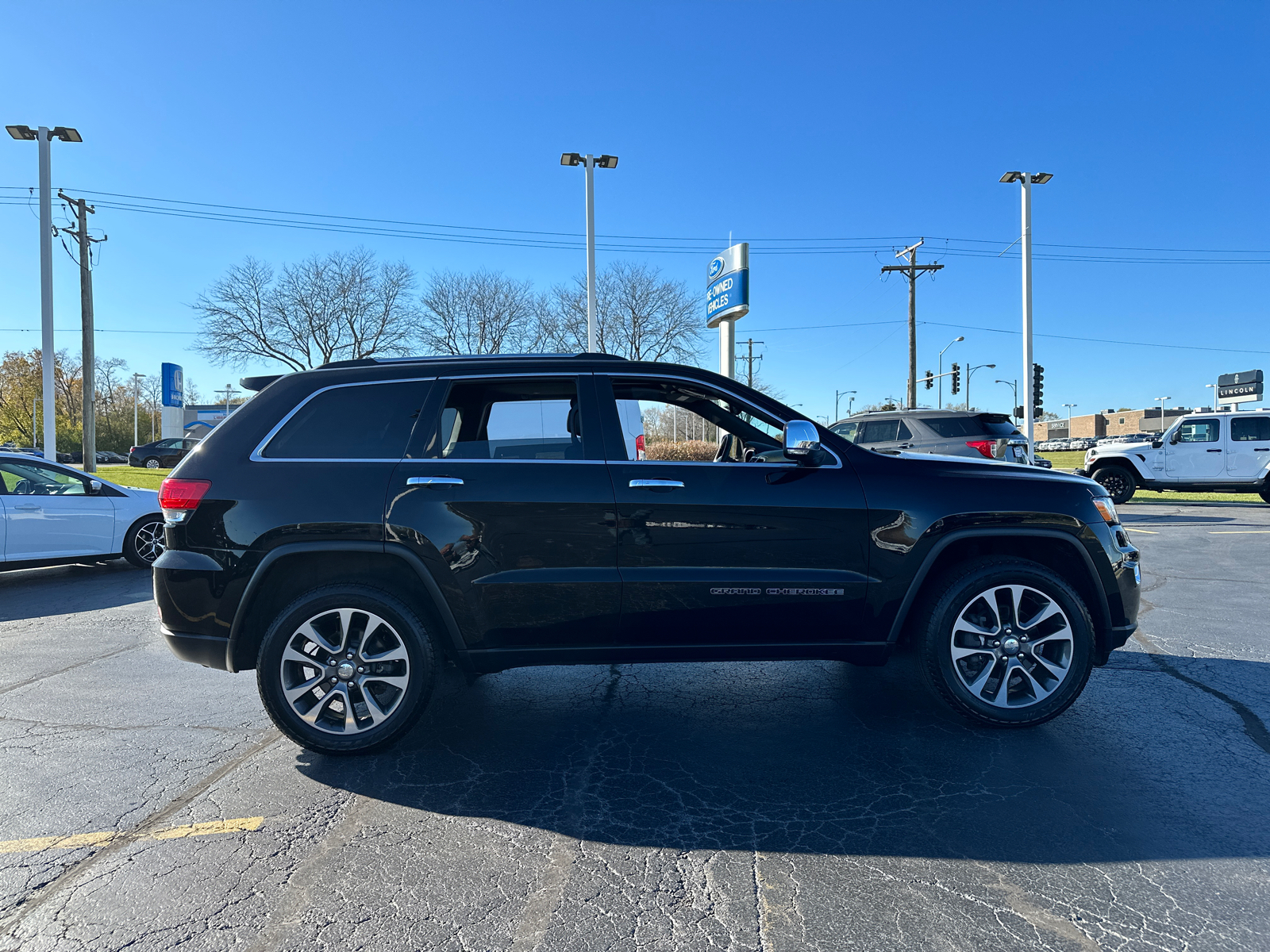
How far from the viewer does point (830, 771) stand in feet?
11.1

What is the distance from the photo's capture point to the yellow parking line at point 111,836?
2.82 m

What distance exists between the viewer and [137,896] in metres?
2.50

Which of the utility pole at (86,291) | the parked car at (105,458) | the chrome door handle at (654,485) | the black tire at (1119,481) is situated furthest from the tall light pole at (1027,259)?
the parked car at (105,458)

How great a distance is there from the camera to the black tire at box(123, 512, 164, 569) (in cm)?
903

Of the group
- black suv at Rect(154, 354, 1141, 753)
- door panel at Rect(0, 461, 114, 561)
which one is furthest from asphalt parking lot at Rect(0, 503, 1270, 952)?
door panel at Rect(0, 461, 114, 561)

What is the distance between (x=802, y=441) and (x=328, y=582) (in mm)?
2357

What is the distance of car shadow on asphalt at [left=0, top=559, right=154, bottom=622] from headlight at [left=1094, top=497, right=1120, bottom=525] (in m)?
7.82

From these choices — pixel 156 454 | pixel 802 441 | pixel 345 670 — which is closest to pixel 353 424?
pixel 345 670

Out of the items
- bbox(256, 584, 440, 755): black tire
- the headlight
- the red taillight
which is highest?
the red taillight

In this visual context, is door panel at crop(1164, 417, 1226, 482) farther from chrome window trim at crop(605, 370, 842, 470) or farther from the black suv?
chrome window trim at crop(605, 370, 842, 470)

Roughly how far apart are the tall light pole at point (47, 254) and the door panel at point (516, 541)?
18.7 metres

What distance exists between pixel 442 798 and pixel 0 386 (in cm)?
8444

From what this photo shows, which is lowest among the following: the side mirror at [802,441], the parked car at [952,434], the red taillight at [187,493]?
the red taillight at [187,493]

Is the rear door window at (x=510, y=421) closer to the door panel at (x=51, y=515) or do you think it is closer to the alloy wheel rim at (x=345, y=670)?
the alloy wheel rim at (x=345, y=670)
